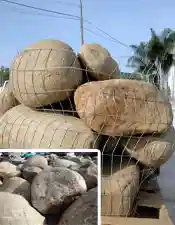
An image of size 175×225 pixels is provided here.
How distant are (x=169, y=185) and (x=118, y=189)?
1685mm

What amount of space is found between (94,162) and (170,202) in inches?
88.9

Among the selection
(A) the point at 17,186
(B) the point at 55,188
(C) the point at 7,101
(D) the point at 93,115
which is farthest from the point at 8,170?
(C) the point at 7,101

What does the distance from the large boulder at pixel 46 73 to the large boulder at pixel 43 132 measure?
0.43ft

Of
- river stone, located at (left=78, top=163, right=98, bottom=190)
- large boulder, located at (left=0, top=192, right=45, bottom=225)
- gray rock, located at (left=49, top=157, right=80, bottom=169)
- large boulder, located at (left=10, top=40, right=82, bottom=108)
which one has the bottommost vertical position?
large boulder, located at (left=0, top=192, right=45, bottom=225)

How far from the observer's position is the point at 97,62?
9.25 feet

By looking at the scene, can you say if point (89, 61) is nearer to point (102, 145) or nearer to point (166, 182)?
point (102, 145)

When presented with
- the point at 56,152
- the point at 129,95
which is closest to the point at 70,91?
the point at 129,95

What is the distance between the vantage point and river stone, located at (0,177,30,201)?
4.73ft

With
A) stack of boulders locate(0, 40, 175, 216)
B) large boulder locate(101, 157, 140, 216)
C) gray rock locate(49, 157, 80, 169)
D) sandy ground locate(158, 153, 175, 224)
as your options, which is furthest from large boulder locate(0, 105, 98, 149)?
sandy ground locate(158, 153, 175, 224)

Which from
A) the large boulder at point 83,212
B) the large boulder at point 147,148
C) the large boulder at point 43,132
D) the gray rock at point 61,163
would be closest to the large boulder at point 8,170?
the gray rock at point 61,163

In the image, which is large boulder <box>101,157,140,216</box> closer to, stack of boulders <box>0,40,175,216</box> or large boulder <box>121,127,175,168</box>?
stack of boulders <box>0,40,175,216</box>

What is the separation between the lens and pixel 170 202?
138 inches

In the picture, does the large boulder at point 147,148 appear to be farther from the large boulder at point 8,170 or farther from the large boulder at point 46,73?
the large boulder at point 8,170

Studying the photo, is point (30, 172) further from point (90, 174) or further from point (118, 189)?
point (118, 189)
